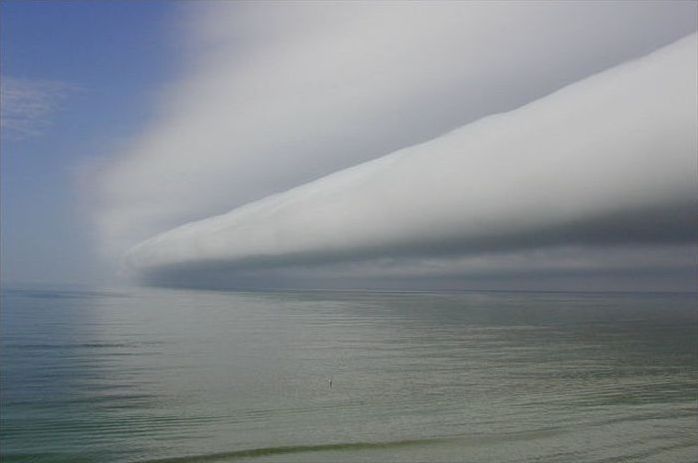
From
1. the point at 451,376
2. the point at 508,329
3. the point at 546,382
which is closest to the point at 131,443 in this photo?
the point at 451,376

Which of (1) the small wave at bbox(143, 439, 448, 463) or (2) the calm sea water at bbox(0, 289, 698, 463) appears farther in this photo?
(2) the calm sea water at bbox(0, 289, 698, 463)

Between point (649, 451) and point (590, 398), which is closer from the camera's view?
point (649, 451)

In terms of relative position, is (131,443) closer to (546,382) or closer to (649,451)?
(649,451)

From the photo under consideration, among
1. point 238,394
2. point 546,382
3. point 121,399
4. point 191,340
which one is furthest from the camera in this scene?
point 191,340

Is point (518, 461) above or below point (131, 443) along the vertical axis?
below

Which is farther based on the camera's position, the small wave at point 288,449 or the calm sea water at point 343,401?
the calm sea water at point 343,401

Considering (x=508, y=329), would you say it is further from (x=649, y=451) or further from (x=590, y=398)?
(x=649, y=451)

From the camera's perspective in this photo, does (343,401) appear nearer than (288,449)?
No

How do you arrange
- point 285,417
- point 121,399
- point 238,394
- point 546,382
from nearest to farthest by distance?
point 285,417
point 121,399
point 238,394
point 546,382

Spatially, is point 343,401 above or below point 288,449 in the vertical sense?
Result: below

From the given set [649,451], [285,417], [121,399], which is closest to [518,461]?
[649,451]
